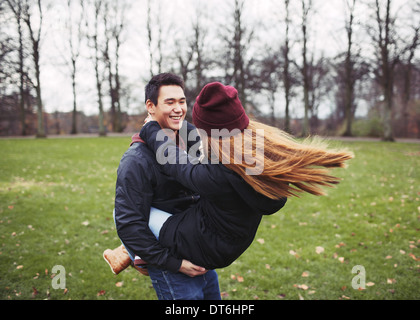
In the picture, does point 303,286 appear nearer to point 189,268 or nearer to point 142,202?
point 189,268

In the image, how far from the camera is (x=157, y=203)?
1.90m

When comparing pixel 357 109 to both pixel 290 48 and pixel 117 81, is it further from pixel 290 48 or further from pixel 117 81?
pixel 117 81

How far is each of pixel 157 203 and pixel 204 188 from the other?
0.51m

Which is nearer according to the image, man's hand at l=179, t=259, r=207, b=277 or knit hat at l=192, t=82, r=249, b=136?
knit hat at l=192, t=82, r=249, b=136

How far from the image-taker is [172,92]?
2.11m

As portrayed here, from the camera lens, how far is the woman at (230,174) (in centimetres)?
151

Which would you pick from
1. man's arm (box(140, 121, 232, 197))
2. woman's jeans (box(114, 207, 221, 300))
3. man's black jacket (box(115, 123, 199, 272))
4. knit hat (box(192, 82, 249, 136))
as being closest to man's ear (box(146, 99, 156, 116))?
man's arm (box(140, 121, 232, 197))

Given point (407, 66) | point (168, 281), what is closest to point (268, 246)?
point (168, 281)

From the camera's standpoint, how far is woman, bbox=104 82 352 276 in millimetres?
1508

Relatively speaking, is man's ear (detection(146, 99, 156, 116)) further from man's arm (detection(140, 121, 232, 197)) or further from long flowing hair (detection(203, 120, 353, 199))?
long flowing hair (detection(203, 120, 353, 199))

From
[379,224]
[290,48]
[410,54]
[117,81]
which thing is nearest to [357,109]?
[410,54]

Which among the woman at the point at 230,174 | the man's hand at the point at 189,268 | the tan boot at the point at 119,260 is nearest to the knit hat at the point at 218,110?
the woman at the point at 230,174

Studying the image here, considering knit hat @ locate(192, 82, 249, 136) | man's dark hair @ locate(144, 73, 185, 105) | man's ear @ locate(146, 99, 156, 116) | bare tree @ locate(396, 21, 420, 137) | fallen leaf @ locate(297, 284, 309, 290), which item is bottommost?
fallen leaf @ locate(297, 284, 309, 290)
